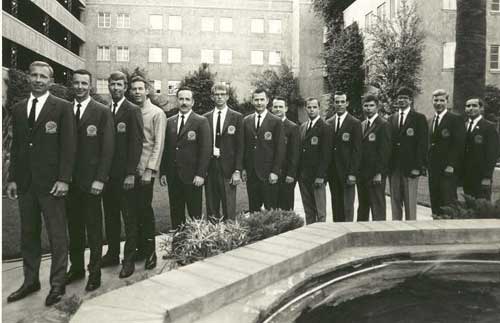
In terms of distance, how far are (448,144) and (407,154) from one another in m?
0.58

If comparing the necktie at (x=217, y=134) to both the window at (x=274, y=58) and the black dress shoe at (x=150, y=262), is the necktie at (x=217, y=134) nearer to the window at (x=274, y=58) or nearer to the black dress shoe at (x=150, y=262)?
the black dress shoe at (x=150, y=262)

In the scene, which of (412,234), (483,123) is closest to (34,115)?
(412,234)

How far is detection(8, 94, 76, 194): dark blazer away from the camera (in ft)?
13.8

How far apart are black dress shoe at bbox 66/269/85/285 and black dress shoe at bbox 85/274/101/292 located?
357mm

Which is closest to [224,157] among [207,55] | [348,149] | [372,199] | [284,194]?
[284,194]

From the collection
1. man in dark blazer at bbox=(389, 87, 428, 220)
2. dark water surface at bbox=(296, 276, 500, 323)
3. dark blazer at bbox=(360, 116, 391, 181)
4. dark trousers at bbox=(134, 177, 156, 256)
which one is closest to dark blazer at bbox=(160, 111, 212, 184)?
dark trousers at bbox=(134, 177, 156, 256)

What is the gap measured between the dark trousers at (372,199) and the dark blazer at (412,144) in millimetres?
370

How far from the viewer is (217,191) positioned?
6.47m

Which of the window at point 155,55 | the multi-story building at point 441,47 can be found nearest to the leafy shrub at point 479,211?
the multi-story building at point 441,47

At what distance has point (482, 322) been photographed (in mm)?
2977

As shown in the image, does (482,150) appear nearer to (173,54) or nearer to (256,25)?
(173,54)

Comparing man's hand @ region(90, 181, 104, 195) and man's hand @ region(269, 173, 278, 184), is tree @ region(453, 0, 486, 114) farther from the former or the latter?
man's hand @ region(90, 181, 104, 195)

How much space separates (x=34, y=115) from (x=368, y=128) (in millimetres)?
4543

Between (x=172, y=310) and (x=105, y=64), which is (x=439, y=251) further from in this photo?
(x=105, y=64)
